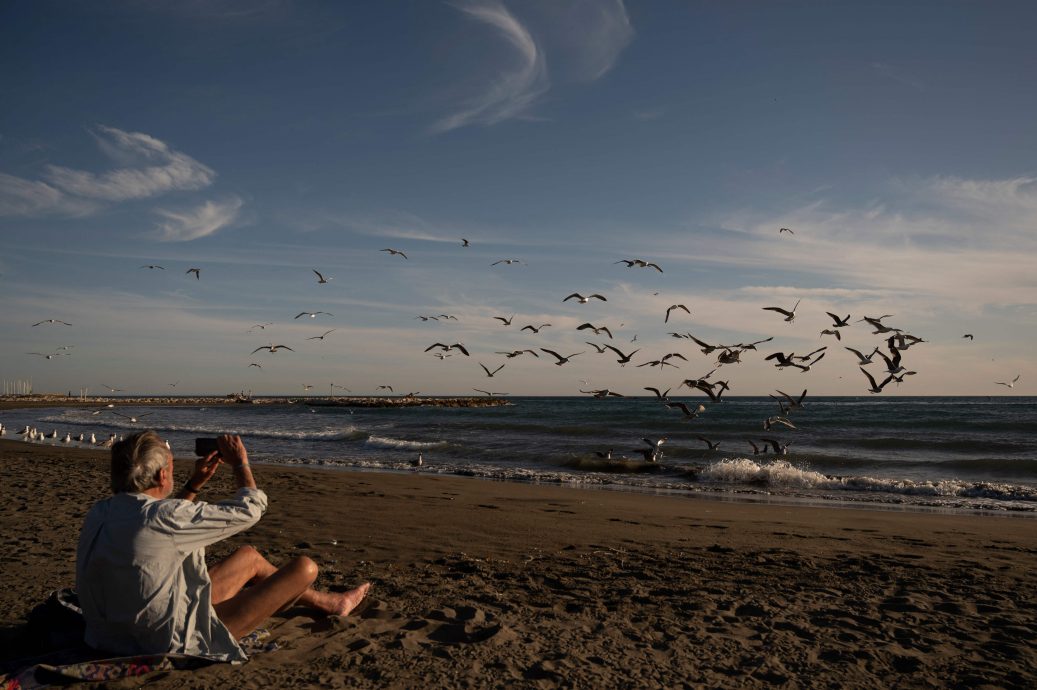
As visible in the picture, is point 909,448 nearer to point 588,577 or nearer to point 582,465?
point 582,465

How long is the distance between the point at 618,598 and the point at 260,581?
2601 millimetres

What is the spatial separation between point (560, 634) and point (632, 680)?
29.4 inches

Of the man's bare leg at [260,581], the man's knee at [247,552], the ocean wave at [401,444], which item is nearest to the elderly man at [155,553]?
the man's bare leg at [260,581]

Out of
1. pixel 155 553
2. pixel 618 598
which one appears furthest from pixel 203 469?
pixel 618 598

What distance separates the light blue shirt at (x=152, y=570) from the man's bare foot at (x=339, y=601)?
88cm

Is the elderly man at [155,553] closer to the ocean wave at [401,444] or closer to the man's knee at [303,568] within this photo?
the man's knee at [303,568]

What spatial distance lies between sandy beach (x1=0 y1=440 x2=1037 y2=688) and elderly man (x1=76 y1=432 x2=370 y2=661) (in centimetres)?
24

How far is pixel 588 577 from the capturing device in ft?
19.6

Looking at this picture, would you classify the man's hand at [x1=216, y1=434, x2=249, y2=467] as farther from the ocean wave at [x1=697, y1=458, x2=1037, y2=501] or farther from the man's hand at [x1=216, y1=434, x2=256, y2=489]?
the ocean wave at [x1=697, y1=458, x2=1037, y2=501]

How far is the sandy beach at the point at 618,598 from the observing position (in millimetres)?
3938

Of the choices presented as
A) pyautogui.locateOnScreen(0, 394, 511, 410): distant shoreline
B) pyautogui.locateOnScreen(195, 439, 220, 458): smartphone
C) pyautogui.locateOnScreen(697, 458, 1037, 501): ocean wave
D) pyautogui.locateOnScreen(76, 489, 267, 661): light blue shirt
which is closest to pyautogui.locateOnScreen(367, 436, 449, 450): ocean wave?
pyautogui.locateOnScreen(697, 458, 1037, 501): ocean wave

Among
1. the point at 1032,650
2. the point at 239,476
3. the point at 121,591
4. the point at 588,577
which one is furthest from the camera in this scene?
the point at 588,577

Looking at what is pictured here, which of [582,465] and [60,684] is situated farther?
[582,465]

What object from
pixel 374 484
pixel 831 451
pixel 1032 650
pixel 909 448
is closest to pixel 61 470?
pixel 374 484
